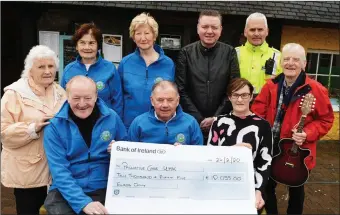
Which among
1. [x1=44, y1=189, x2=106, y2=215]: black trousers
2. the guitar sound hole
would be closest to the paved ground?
the guitar sound hole

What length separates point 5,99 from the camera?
9.45 feet

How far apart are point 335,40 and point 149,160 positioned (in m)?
7.84

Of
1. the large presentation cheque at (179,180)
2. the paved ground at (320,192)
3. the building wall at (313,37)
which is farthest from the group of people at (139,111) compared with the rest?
the building wall at (313,37)

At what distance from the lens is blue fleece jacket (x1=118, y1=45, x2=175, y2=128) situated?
3.48 meters

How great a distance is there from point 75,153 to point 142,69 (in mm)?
1143

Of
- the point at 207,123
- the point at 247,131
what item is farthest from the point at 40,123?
the point at 247,131

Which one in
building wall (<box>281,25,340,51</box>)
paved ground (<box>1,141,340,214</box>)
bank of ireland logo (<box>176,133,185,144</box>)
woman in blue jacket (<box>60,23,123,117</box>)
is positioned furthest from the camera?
building wall (<box>281,25,340,51</box>)

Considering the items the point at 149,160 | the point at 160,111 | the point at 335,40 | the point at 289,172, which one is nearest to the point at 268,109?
the point at 289,172

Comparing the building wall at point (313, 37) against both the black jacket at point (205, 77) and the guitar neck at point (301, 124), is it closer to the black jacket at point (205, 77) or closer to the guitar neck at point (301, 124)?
the black jacket at point (205, 77)

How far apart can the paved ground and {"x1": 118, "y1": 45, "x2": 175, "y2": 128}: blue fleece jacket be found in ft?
7.81

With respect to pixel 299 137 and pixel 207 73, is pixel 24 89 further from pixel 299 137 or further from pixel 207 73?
pixel 299 137

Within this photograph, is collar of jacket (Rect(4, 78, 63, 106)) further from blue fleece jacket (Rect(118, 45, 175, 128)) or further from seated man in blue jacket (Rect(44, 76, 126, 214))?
blue fleece jacket (Rect(118, 45, 175, 128))

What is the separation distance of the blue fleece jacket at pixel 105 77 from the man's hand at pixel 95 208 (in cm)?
117

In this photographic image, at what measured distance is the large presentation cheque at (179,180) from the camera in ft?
8.61
